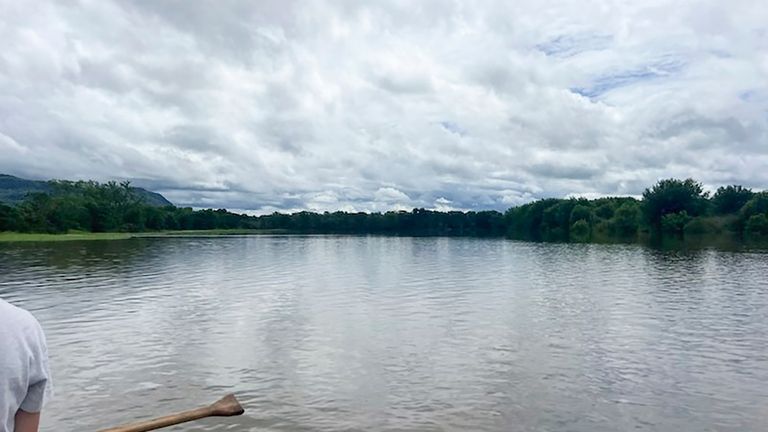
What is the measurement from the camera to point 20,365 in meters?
3.38

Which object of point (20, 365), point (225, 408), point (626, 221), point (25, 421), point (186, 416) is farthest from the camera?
point (626, 221)

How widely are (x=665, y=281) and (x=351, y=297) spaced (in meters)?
21.5

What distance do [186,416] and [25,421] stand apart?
4.43 metres

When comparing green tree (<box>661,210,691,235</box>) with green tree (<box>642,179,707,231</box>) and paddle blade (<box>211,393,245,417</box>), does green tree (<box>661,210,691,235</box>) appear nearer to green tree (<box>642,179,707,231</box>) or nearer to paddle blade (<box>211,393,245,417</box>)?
green tree (<box>642,179,707,231</box>)

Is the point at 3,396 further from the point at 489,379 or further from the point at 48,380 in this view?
the point at 489,379

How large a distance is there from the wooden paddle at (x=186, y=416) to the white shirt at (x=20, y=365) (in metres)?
3.43

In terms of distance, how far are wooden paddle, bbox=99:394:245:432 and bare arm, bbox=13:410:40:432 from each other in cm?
317

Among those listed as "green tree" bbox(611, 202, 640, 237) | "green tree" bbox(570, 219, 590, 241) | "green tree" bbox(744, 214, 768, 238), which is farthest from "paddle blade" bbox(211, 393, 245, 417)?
"green tree" bbox(570, 219, 590, 241)

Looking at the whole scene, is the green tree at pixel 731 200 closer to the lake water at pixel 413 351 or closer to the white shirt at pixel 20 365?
the lake water at pixel 413 351

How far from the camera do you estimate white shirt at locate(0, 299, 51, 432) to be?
10.8ft

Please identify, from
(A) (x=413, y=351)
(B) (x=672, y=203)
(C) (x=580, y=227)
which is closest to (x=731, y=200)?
Answer: (B) (x=672, y=203)

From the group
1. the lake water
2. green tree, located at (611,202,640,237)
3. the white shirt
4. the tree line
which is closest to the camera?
the white shirt

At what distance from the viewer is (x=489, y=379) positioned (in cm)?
1761

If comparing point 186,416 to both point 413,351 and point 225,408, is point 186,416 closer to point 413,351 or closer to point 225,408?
point 225,408
